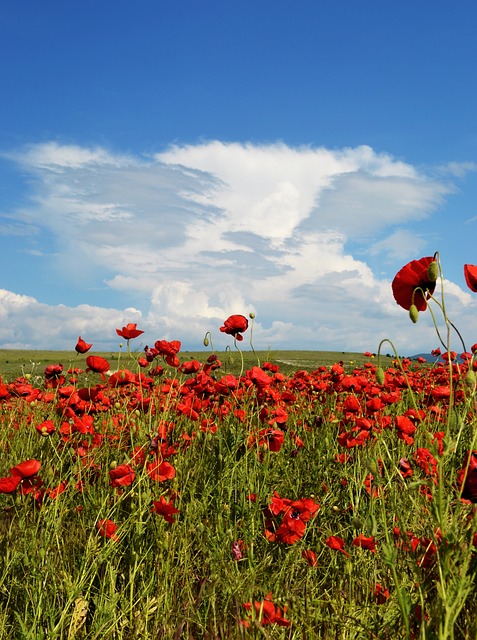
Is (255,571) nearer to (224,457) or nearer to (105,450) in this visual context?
(224,457)

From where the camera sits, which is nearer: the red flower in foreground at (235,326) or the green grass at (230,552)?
the green grass at (230,552)

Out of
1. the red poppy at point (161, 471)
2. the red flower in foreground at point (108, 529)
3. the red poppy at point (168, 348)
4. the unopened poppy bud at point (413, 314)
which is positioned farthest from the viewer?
the red poppy at point (168, 348)

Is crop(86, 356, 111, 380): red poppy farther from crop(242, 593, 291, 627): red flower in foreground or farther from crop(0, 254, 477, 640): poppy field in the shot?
crop(242, 593, 291, 627): red flower in foreground

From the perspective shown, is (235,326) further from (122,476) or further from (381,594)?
(381,594)

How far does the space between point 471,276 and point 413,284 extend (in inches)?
7.4

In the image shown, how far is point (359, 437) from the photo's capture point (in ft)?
10.8

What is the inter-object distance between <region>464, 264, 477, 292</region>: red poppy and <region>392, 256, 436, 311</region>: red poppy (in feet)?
0.40

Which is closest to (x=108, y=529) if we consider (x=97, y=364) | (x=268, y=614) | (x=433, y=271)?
(x=268, y=614)

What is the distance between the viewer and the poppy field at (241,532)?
5.71 ft

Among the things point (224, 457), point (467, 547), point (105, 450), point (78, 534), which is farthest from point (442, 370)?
point (467, 547)

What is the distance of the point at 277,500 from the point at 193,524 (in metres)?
0.65

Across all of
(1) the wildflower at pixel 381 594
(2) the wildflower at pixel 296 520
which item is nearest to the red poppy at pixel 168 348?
(2) the wildflower at pixel 296 520

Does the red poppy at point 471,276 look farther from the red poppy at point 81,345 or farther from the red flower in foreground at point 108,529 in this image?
the red poppy at point 81,345

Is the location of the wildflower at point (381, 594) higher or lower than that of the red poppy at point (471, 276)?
lower
